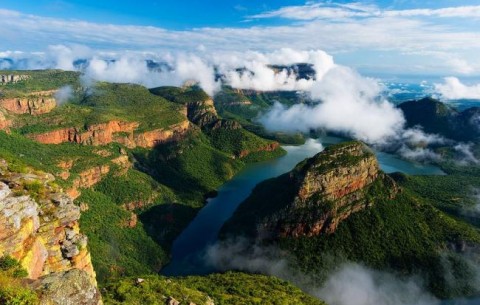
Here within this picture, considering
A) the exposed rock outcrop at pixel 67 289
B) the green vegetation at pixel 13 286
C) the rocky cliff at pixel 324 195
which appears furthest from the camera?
the rocky cliff at pixel 324 195

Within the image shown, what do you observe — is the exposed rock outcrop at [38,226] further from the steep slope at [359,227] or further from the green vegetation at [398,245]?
the green vegetation at [398,245]

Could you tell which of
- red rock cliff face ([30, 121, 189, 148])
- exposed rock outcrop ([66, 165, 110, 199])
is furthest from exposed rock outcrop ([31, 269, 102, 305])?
red rock cliff face ([30, 121, 189, 148])

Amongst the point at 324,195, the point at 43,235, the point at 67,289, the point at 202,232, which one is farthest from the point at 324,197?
the point at 67,289

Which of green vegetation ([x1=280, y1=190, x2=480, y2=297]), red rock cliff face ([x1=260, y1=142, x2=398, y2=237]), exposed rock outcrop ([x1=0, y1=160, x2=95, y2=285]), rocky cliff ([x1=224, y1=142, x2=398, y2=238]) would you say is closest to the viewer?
exposed rock outcrop ([x1=0, y1=160, x2=95, y2=285])

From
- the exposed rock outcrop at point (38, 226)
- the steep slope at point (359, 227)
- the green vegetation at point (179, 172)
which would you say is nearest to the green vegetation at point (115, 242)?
the steep slope at point (359, 227)

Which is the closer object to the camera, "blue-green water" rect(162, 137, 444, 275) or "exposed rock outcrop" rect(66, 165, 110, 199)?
"blue-green water" rect(162, 137, 444, 275)

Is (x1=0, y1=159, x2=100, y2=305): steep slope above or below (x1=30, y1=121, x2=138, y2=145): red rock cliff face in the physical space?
above

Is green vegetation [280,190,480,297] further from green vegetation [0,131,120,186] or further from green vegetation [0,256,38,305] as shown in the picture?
green vegetation [0,256,38,305]
